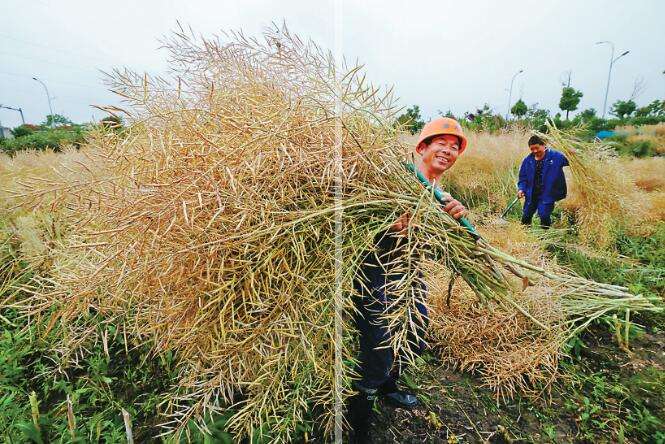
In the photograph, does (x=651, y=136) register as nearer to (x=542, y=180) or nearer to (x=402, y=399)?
(x=542, y=180)

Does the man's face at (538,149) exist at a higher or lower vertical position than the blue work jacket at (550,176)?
higher

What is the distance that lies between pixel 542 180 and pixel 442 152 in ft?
12.8

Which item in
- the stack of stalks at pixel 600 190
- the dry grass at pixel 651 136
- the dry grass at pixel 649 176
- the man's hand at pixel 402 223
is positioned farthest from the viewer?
the dry grass at pixel 651 136

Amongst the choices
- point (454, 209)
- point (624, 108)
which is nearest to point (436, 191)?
point (454, 209)

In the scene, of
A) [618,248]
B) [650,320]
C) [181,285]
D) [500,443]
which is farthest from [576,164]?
[181,285]

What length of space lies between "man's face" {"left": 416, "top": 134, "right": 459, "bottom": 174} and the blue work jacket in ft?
12.3

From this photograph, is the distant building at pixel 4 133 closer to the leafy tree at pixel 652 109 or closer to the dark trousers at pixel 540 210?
the dark trousers at pixel 540 210

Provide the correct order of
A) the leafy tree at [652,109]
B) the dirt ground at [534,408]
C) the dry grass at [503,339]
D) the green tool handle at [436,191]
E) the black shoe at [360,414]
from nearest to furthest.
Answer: the green tool handle at [436,191], the black shoe at [360,414], the dirt ground at [534,408], the dry grass at [503,339], the leafy tree at [652,109]

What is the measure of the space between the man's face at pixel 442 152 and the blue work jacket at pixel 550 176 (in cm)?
375

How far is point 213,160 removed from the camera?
107 cm

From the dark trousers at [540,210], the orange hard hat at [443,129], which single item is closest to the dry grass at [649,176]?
the dark trousers at [540,210]

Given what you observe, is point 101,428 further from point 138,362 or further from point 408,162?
point 408,162

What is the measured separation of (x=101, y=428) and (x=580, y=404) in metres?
2.92

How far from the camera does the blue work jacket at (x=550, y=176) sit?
4.57m
